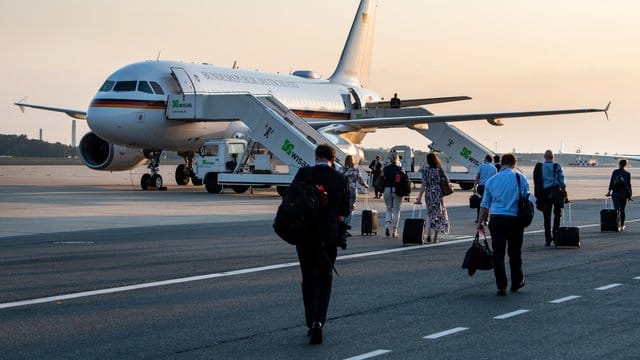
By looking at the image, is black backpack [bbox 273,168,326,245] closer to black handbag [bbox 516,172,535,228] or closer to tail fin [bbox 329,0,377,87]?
black handbag [bbox 516,172,535,228]

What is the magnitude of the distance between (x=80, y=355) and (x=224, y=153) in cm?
2815

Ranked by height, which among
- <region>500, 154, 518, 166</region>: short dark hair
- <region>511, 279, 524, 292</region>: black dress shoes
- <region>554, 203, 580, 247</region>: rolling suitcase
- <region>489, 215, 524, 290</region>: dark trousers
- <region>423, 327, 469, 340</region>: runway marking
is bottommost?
<region>423, 327, 469, 340</region>: runway marking

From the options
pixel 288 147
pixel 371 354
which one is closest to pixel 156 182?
pixel 288 147

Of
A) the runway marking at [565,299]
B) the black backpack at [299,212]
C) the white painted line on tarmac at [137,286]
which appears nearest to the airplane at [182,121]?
the white painted line on tarmac at [137,286]

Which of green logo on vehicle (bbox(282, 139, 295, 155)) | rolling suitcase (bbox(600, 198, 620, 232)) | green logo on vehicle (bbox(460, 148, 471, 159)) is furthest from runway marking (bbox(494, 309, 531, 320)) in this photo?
green logo on vehicle (bbox(460, 148, 471, 159))

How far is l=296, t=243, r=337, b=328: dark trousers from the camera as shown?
31.6ft

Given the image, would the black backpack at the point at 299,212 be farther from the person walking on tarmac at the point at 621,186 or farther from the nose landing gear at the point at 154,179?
the nose landing gear at the point at 154,179

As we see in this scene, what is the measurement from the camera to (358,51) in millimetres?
54969

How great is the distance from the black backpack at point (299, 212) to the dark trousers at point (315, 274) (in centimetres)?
20

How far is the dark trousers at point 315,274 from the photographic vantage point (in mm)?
9641

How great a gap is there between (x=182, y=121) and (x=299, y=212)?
92.3 ft

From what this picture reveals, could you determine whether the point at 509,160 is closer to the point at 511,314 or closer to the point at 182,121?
the point at 511,314

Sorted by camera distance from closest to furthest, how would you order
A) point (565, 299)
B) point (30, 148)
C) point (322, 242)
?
point (322, 242)
point (565, 299)
point (30, 148)

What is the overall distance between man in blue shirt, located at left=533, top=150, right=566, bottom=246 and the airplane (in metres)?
17.8
